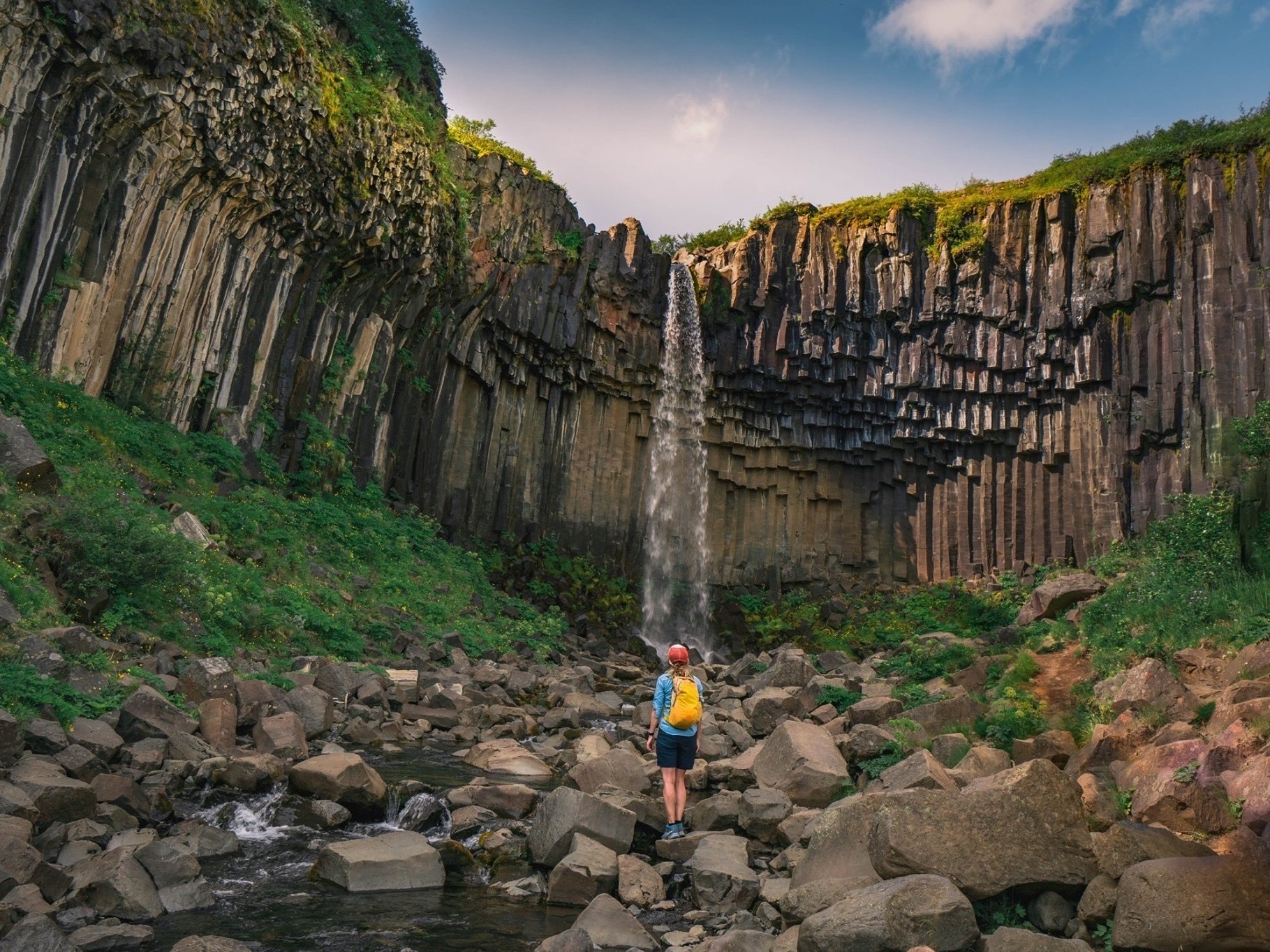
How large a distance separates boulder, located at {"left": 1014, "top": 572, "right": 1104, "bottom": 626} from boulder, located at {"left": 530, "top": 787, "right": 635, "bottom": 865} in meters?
13.2

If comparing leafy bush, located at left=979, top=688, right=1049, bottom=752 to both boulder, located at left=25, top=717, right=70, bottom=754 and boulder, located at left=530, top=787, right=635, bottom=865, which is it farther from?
boulder, located at left=25, top=717, right=70, bottom=754

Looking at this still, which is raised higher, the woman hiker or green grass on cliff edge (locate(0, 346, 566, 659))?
green grass on cliff edge (locate(0, 346, 566, 659))

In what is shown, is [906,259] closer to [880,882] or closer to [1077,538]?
[1077,538]

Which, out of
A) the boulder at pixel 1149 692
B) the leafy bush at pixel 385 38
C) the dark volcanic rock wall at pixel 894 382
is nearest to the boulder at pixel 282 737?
the boulder at pixel 1149 692

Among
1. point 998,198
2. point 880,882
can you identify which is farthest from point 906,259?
point 880,882

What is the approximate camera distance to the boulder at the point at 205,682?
916 cm

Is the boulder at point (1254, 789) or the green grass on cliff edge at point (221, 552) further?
the green grass on cliff edge at point (221, 552)

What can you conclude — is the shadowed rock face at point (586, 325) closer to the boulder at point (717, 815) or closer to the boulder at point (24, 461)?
the boulder at point (24, 461)

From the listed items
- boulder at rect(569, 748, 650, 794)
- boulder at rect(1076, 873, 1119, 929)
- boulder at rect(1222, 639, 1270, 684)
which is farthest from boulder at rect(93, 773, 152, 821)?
boulder at rect(1222, 639, 1270, 684)

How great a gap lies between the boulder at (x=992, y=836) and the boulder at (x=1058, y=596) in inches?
517

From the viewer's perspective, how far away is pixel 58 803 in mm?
6062

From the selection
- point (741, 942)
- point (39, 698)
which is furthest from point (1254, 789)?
point (39, 698)

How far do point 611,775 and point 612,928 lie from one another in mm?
3369

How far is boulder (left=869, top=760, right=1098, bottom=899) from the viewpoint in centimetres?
523
